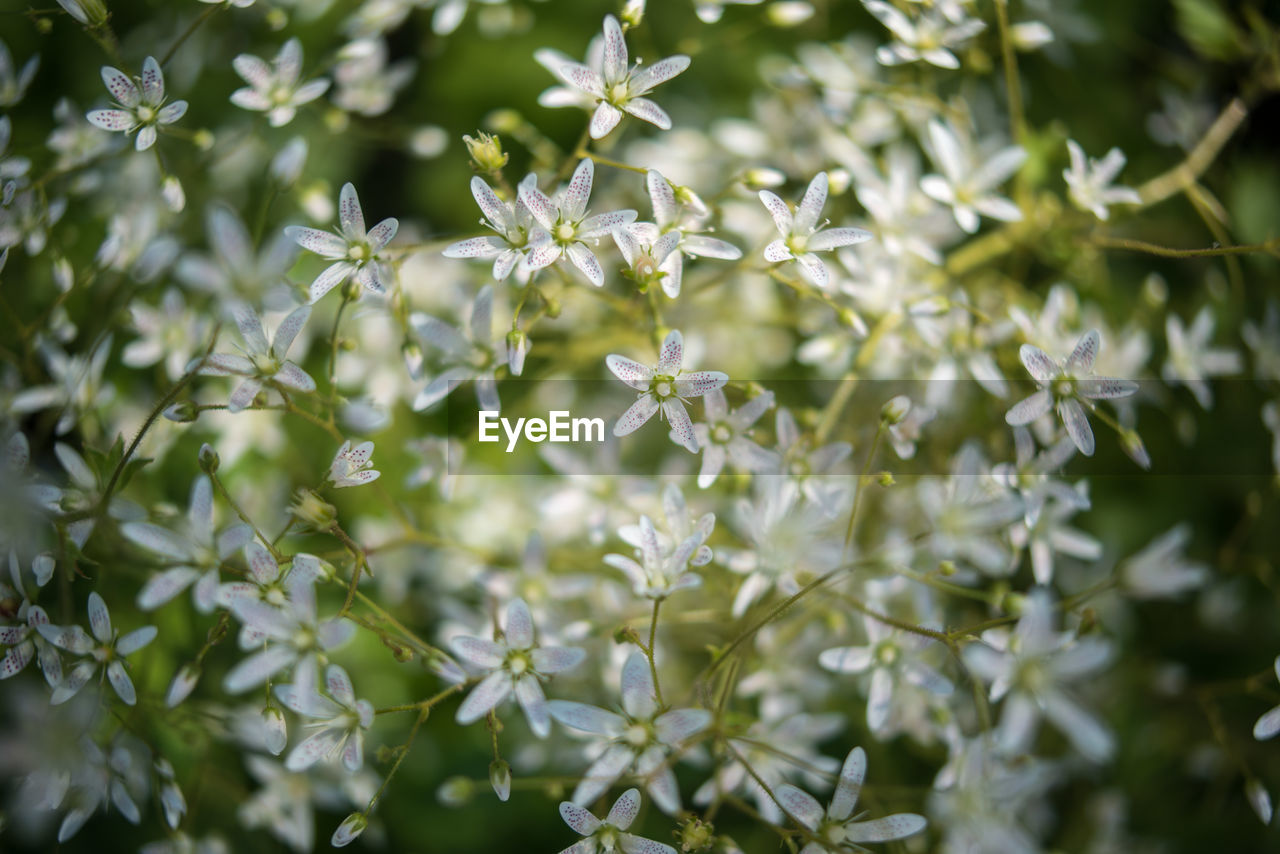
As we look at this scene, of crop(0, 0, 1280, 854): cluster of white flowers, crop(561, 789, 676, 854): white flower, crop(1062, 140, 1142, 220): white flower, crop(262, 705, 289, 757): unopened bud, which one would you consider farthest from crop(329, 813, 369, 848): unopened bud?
crop(1062, 140, 1142, 220): white flower

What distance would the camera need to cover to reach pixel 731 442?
3.73ft

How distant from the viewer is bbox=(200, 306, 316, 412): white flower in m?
1.02

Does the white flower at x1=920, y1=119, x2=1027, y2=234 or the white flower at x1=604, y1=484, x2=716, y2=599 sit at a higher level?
the white flower at x1=920, y1=119, x2=1027, y2=234

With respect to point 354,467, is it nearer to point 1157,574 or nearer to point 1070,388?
point 1070,388

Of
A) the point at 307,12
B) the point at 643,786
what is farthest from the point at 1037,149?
the point at 307,12

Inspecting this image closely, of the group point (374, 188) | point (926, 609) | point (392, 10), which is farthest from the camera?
point (374, 188)

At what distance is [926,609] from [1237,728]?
745mm

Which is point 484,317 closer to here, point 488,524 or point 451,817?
point 488,524

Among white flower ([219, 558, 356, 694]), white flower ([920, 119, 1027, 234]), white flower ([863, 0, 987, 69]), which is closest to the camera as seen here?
white flower ([219, 558, 356, 694])

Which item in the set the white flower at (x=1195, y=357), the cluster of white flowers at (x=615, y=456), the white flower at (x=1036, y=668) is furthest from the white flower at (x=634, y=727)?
the white flower at (x=1195, y=357)

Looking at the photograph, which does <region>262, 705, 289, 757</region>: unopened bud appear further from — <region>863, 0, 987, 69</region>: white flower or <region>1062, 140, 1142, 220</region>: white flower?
<region>1062, 140, 1142, 220</region>: white flower

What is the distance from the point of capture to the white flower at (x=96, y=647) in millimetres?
984

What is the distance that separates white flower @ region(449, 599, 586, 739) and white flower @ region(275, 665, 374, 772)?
12 centimetres

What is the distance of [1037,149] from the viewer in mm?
1522
